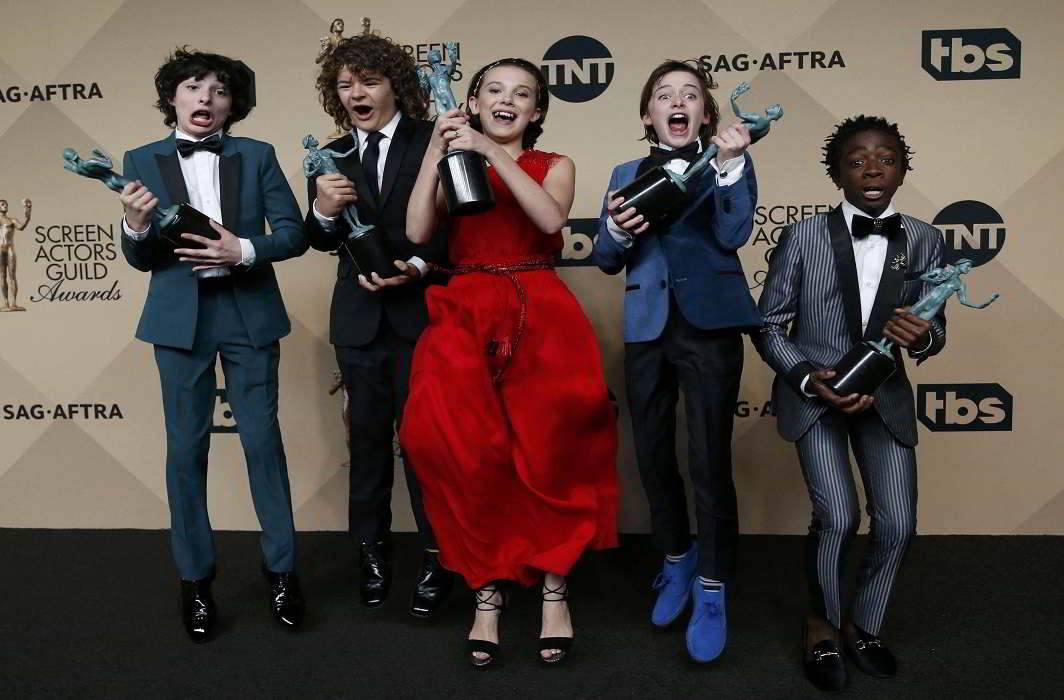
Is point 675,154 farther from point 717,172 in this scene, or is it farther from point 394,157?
point 394,157

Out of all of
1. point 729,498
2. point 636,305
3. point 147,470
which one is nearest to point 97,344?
point 147,470

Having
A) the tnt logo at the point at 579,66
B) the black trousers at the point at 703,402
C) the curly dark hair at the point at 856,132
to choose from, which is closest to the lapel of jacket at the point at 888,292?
the curly dark hair at the point at 856,132

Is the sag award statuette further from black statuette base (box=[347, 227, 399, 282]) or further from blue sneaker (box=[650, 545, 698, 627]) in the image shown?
blue sneaker (box=[650, 545, 698, 627])

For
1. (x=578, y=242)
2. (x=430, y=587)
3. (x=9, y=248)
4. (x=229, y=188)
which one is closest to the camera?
(x=229, y=188)

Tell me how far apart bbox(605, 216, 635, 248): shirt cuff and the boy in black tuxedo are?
1.94 ft

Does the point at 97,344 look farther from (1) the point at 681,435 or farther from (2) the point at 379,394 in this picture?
(1) the point at 681,435

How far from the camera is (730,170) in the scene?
2230 millimetres

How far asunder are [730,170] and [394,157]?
106 centimetres

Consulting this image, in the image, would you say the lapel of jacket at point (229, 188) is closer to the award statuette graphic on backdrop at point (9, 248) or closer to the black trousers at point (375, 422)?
the black trousers at point (375, 422)

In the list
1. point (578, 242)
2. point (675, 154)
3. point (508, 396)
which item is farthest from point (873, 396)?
point (578, 242)

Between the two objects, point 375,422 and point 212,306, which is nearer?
point 212,306

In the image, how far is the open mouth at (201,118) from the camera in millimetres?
2488

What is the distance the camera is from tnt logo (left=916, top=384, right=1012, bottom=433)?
3.46 metres

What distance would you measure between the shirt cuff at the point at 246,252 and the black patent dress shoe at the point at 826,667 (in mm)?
2005
